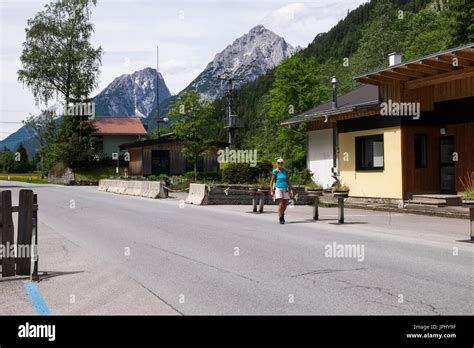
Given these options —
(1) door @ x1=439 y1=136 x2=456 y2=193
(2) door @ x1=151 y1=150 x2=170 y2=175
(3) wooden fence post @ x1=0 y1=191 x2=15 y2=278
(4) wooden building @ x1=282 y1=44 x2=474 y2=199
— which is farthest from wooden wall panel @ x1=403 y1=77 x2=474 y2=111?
(2) door @ x1=151 y1=150 x2=170 y2=175

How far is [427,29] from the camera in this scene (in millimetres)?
62344

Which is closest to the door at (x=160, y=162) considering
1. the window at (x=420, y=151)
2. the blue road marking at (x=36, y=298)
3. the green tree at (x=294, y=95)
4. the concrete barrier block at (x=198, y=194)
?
the green tree at (x=294, y=95)

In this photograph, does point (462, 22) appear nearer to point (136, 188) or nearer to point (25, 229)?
point (136, 188)

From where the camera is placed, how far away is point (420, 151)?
72.6 feet

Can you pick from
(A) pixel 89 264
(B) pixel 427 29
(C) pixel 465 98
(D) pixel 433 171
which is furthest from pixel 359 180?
(B) pixel 427 29

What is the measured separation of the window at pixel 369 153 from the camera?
2314 centimetres

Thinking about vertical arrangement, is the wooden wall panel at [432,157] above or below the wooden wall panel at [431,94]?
below

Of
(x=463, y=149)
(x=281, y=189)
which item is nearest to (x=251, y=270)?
(x=281, y=189)

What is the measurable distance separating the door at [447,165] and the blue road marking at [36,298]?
1778cm

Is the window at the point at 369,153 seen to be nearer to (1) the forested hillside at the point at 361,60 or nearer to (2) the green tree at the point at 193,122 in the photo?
(1) the forested hillside at the point at 361,60

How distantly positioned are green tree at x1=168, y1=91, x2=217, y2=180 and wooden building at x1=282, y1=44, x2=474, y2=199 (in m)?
25.6

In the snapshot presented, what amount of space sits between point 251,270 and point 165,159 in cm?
5183

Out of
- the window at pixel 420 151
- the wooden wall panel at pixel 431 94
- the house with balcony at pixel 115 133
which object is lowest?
the window at pixel 420 151
